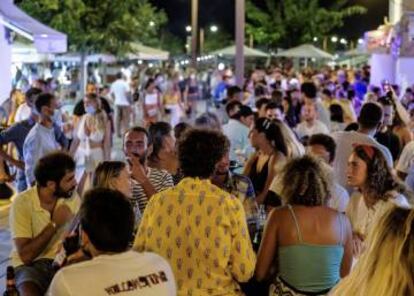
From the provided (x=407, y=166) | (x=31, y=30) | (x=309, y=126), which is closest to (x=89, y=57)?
(x=31, y=30)

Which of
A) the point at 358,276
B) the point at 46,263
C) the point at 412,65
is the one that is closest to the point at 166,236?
the point at 46,263

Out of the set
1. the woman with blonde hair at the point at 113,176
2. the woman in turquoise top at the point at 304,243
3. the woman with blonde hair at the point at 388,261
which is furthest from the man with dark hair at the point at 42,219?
the woman with blonde hair at the point at 388,261

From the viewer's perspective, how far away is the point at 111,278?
3.30 meters

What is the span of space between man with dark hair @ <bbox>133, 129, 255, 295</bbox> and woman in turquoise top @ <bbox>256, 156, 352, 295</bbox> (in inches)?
7.7

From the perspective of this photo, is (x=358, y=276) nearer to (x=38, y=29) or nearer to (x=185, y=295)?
(x=185, y=295)

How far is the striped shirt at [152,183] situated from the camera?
6.02 meters

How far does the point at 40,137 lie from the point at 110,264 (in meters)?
5.76

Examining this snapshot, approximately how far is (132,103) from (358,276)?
22.5 m

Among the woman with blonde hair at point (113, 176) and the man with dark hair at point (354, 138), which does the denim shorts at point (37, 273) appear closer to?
the woman with blonde hair at point (113, 176)

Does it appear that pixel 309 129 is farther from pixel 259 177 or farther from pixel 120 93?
pixel 120 93

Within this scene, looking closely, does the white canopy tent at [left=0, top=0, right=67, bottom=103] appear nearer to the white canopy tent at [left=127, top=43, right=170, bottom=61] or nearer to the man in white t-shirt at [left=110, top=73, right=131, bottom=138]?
the man in white t-shirt at [left=110, top=73, right=131, bottom=138]

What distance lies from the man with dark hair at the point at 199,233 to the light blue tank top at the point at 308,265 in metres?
0.24

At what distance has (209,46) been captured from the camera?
69.2 meters

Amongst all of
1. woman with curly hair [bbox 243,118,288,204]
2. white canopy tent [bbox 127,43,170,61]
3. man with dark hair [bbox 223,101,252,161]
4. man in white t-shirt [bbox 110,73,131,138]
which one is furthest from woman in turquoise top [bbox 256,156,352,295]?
white canopy tent [bbox 127,43,170,61]
